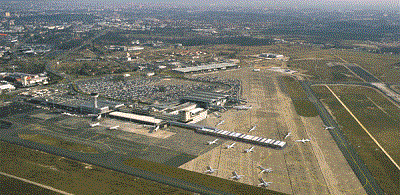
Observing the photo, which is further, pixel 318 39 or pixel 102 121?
pixel 318 39

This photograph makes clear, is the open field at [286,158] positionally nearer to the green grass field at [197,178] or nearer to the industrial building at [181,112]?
the green grass field at [197,178]

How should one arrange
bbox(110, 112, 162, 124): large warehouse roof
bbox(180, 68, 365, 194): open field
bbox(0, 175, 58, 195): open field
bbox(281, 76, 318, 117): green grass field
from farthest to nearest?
1. bbox(281, 76, 318, 117): green grass field
2. bbox(110, 112, 162, 124): large warehouse roof
3. bbox(180, 68, 365, 194): open field
4. bbox(0, 175, 58, 195): open field

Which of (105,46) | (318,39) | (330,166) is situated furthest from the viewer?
(318,39)

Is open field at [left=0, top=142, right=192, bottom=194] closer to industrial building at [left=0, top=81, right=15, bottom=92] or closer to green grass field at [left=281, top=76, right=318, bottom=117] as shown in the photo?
green grass field at [left=281, top=76, right=318, bottom=117]

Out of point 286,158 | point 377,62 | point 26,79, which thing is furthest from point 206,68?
point 286,158

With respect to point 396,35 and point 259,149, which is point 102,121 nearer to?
point 259,149

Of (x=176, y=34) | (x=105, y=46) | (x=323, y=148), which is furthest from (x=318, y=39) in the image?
(x=323, y=148)

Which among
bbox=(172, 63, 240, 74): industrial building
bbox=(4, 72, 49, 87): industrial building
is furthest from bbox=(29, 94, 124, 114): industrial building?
bbox=(172, 63, 240, 74): industrial building
